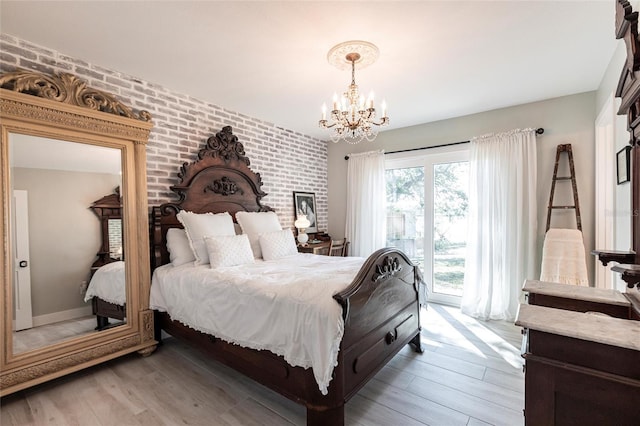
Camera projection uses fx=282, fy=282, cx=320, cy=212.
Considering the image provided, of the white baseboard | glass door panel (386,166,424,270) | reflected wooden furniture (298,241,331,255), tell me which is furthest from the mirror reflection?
glass door panel (386,166,424,270)

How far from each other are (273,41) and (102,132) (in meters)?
1.67

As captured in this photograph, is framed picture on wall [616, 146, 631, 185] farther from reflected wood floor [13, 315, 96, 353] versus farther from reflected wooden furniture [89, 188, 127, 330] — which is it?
reflected wood floor [13, 315, 96, 353]

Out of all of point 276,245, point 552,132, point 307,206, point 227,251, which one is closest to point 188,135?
point 227,251

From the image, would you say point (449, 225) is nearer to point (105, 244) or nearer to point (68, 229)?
Answer: point (105, 244)

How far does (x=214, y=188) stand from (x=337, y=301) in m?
2.36

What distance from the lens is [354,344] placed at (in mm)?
1792

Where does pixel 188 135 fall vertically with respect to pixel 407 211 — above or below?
above

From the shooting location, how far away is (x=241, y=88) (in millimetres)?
3023

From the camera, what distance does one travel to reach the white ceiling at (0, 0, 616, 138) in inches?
72.2

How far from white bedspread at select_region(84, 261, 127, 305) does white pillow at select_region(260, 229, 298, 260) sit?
134 centimetres

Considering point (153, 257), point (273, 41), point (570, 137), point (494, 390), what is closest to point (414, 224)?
point (570, 137)

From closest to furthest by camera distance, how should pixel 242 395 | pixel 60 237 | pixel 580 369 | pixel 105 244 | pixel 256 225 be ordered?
pixel 580 369, pixel 242 395, pixel 60 237, pixel 105 244, pixel 256 225

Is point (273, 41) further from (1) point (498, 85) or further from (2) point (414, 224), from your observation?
(2) point (414, 224)

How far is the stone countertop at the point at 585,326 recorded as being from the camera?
85cm
